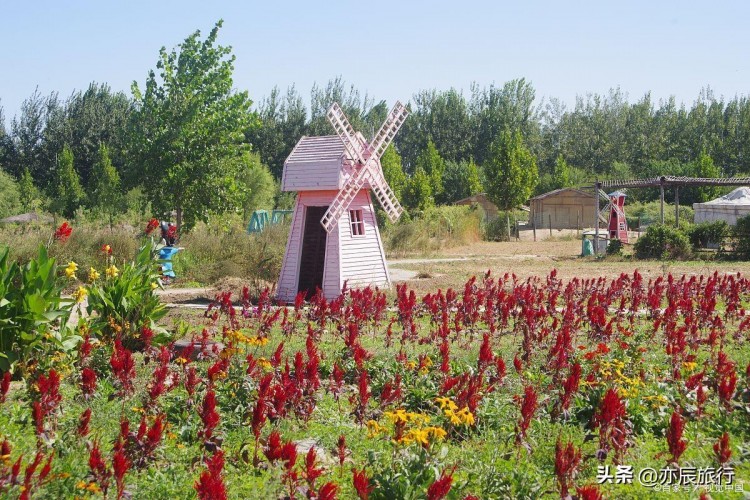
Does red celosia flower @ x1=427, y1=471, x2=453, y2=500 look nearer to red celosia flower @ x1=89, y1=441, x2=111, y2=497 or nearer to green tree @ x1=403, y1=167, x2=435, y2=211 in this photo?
red celosia flower @ x1=89, y1=441, x2=111, y2=497

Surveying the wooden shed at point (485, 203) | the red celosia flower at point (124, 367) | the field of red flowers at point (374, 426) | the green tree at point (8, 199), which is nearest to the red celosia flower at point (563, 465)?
the field of red flowers at point (374, 426)

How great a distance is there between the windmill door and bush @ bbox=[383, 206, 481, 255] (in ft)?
41.6

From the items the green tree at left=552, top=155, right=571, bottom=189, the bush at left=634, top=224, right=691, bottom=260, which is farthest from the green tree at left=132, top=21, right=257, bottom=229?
the green tree at left=552, top=155, right=571, bottom=189

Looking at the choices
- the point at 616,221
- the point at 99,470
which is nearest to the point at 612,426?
the point at 99,470

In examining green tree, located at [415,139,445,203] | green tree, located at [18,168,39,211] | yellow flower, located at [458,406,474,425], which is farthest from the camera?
green tree, located at [415,139,445,203]

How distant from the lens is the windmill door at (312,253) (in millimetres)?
16438

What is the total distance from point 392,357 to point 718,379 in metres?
2.91

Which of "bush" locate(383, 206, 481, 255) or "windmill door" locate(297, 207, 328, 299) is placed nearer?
"windmill door" locate(297, 207, 328, 299)

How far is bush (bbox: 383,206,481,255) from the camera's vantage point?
29.9 m

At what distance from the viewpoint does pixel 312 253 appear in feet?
54.0

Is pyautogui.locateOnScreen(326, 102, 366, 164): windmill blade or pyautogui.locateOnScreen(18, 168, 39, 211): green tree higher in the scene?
pyautogui.locateOnScreen(18, 168, 39, 211): green tree

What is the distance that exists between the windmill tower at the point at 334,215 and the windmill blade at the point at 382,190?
0.03m

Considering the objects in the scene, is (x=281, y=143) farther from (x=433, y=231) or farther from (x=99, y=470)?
(x=99, y=470)

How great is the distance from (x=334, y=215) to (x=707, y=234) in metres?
14.8
